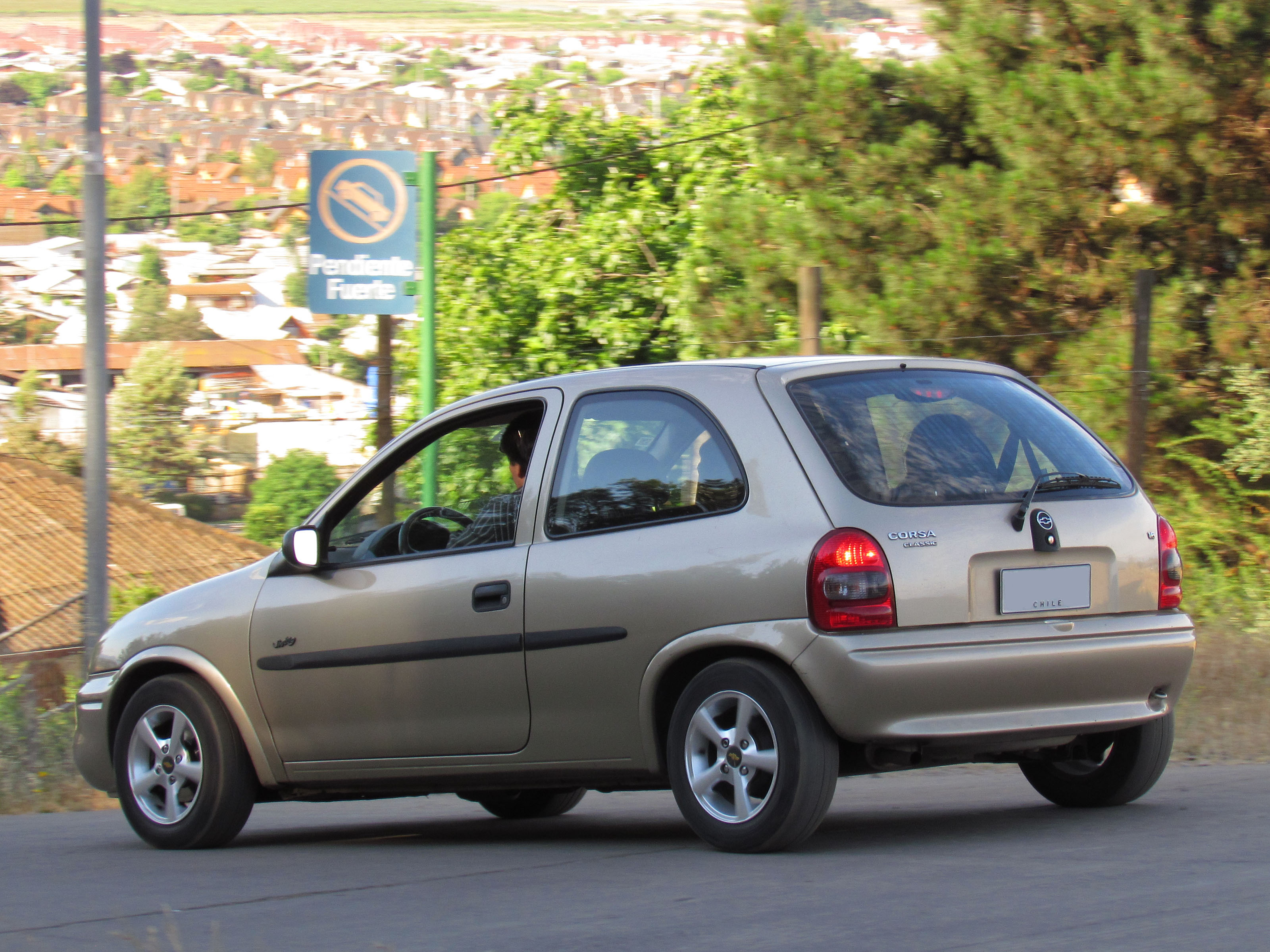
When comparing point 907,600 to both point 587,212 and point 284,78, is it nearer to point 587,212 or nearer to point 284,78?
point 587,212

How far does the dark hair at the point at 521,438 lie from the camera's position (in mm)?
5984

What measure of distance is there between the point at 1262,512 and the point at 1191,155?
3.20m

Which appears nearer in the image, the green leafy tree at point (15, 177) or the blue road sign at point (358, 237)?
the blue road sign at point (358, 237)

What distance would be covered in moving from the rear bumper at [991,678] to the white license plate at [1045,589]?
5 cm

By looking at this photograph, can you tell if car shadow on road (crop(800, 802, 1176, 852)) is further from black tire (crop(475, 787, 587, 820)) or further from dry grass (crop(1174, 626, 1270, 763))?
dry grass (crop(1174, 626, 1270, 763))

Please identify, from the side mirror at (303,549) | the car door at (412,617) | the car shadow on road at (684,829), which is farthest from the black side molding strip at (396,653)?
the car shadow on road at (684,829)

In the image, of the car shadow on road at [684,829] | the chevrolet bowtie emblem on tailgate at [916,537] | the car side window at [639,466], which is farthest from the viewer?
the car shadow on road at [684,829]

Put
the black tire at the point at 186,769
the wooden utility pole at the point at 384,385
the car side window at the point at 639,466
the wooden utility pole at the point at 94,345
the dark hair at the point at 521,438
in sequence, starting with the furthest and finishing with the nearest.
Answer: the wooden utility pole at the point at 384,385 < the wooden utility pole at the point at 94,345 < the black tire at the point at 186,769 < the dark hair at the point at 521,438 < the car side window at the point at 639,466

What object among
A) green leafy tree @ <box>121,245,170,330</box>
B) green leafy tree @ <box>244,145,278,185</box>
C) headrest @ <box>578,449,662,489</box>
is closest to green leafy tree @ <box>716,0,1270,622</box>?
headrest @ <box>578,449,662,489</box>

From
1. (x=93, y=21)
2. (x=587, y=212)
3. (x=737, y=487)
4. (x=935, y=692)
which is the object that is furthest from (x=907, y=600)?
(x=587, y=212)

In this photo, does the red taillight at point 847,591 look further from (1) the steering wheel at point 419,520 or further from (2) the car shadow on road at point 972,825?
(1) the steering wheel at point 419,520

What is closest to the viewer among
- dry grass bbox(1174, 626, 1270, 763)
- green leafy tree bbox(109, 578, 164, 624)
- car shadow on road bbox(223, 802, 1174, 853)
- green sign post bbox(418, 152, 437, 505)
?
car shadow on road bbox(223, 802, 1174, 853)

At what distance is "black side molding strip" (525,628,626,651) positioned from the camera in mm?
5441

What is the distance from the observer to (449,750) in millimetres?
5910
